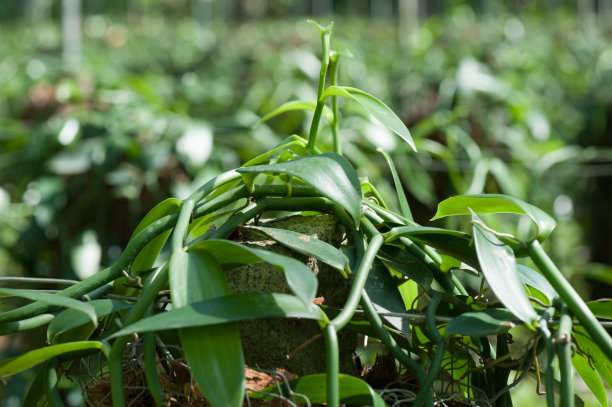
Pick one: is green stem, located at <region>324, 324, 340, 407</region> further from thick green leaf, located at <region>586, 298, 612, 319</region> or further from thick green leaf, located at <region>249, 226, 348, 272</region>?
thick green leaf, located at <region>586, 298, 612, 319</region>

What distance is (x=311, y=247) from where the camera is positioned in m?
0.38

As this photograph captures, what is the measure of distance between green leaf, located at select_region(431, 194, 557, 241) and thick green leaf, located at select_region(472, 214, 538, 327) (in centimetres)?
2

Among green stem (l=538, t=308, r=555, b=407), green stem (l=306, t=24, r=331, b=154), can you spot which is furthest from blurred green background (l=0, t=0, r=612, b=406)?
green stem (l=538, t=308, r=555, b=407)

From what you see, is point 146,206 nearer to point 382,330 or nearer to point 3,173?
point 3,173

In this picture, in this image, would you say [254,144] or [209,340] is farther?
[254,144]

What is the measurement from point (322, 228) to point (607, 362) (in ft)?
0.60

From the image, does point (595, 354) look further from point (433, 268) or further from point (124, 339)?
point (124, 339)

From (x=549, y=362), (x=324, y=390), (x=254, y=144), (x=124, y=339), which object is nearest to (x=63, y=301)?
(x=124, y=339)

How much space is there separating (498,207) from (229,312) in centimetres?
17

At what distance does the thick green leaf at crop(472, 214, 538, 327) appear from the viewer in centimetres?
34

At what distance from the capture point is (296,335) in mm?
402

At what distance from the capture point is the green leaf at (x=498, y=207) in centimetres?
37

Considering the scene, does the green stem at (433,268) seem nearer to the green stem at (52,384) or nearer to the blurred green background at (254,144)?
the green stem at (52,384)

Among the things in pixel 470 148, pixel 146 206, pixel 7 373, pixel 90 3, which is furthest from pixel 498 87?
pixel 90 3
